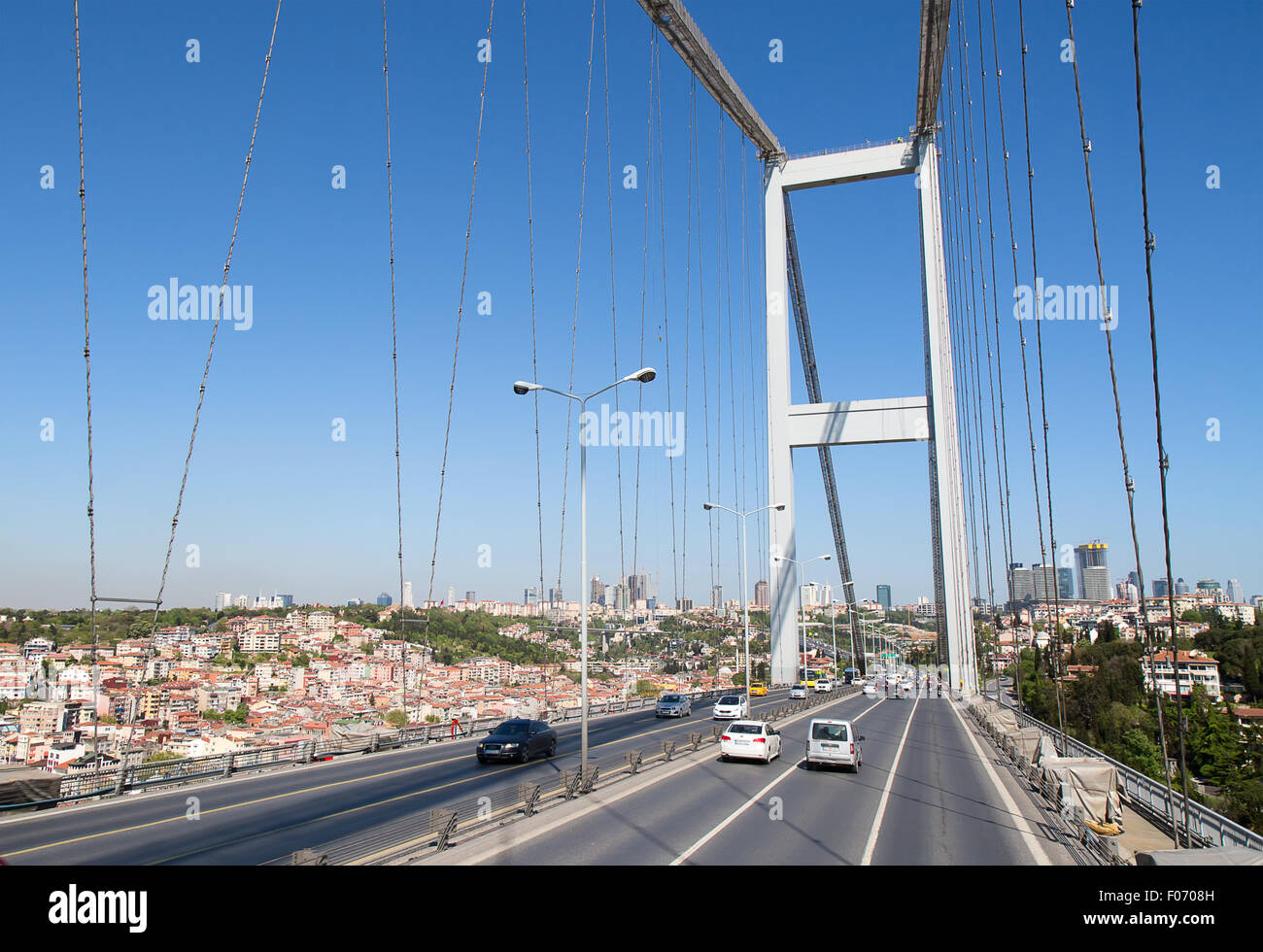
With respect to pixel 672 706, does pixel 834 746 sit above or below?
above

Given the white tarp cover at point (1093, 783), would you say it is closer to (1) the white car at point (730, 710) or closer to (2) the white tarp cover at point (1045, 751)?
(2) the white tarp cover at point (1045, 751)

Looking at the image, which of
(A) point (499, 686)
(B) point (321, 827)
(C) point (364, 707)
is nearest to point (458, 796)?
(B) point (321, 827)

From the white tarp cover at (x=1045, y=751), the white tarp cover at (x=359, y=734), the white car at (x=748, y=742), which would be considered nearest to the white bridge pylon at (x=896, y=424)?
Result: the white car at (x=748, y=742)

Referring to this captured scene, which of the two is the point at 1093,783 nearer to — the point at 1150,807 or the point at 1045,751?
the point at 1045,751

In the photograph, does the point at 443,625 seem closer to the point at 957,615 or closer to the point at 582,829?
the point at 957,615

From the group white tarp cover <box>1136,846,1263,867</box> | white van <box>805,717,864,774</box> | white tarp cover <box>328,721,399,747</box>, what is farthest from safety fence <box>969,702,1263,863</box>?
white tarp cover <box>328,721,399,747</box>

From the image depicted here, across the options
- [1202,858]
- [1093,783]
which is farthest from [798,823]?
[1202,858]
